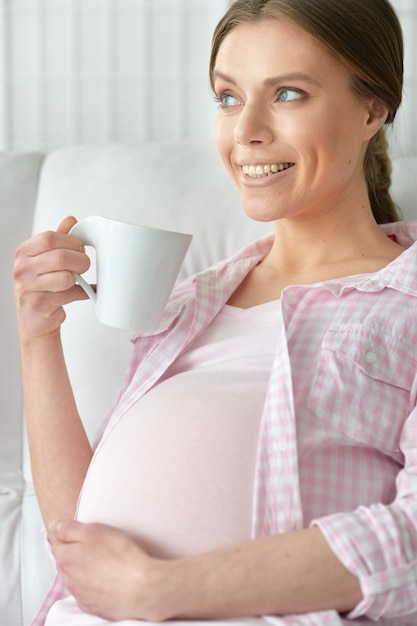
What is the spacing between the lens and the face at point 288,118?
1.21 meters

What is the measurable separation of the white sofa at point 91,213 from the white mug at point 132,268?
35 cm

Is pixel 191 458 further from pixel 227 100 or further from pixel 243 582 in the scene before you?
pixel 227 100

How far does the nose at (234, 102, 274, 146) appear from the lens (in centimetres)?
122

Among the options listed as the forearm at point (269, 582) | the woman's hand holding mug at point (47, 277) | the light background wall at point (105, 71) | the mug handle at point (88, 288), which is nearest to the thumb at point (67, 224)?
the woman's hand holding mug at point (47, 277)

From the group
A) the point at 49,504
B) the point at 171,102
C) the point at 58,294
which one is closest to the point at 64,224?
the point at 58,294

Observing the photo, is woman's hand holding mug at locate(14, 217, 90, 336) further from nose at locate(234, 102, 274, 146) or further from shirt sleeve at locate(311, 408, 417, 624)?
shirt sleeve at locate(311, 408, 417, 624)

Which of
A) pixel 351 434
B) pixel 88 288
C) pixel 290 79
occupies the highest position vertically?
pixel 290 79

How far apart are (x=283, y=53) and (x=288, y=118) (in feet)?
0.27

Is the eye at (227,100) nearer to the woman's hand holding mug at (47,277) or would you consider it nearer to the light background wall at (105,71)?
the woman's hand holding mug at (47,277)

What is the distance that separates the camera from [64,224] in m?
1.26

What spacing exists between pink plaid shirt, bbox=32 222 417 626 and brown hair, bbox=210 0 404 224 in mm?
240

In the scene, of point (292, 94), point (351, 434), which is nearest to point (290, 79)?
point (292, 94)

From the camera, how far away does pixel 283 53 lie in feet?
3.96

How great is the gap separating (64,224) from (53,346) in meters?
0.18
